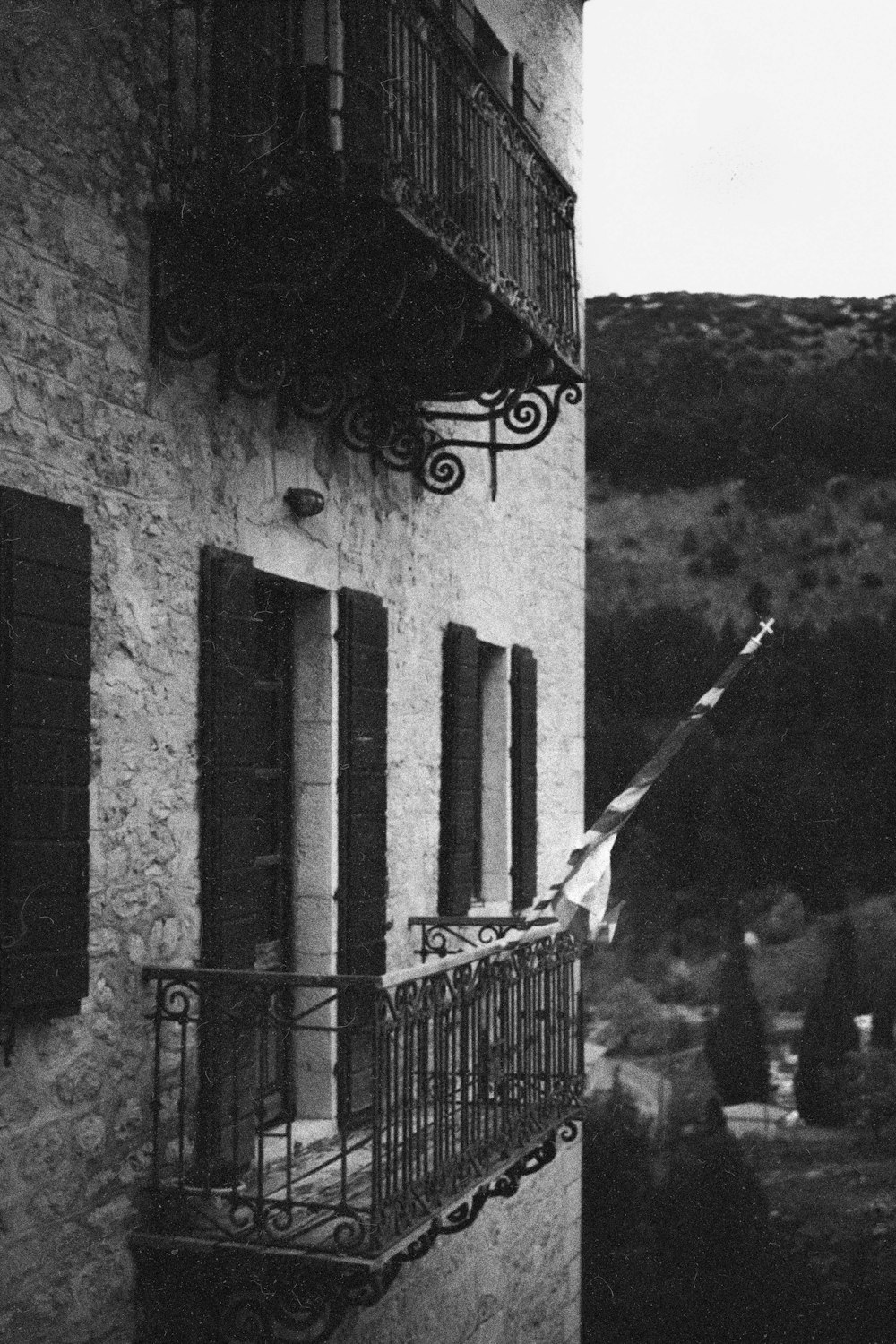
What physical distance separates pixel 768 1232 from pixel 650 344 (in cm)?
2041

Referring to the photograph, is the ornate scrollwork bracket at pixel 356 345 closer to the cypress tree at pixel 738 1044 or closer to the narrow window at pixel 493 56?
the narrow window at pixel 493 56

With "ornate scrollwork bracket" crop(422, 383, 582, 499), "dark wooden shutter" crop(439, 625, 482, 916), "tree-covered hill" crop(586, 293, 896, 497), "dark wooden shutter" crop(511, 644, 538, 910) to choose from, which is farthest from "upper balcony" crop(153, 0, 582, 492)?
"tree-covered hill" crop(586, 293, 896, 497)

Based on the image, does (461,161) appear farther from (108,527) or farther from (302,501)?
(108,527)

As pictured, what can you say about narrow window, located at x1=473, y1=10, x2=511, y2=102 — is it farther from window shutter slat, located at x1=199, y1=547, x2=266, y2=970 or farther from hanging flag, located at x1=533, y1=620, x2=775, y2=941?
window shutter slat, located at x1=199, y1=547, x2=266, y2=970

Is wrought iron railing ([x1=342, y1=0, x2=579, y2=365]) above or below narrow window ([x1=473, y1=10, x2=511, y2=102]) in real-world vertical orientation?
below

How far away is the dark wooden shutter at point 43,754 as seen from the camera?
4852 millimetres

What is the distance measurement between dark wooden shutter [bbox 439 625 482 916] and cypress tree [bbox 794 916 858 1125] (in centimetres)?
1667

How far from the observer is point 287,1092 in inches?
275

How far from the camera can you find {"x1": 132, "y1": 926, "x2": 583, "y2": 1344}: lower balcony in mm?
5531

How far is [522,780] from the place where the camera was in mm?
10039

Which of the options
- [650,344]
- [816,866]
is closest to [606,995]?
[816,866]

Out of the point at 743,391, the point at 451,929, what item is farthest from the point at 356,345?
the point at 743,391

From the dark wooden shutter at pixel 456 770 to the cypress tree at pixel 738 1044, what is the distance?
17.0 metres

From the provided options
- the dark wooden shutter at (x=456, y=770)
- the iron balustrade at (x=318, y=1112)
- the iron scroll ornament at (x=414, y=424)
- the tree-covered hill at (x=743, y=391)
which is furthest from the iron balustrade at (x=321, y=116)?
the tree-covered hill at (x=743, y=391)
